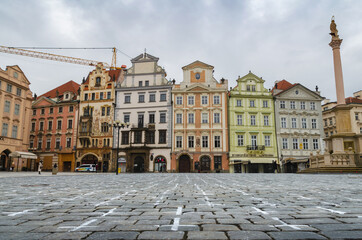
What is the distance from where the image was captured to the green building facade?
4159cm

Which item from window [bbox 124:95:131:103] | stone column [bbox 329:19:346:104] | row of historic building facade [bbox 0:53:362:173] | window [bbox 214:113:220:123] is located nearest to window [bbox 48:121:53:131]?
row of historic building facade [bbox 0:53:362:173]

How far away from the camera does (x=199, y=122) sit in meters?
43.2

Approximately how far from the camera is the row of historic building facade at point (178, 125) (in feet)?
137

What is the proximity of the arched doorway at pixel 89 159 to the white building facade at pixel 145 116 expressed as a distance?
13.3 ft

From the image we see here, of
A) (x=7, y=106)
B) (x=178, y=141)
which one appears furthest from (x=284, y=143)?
(x=7, y=106)

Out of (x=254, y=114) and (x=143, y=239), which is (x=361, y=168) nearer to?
(x=254, y=114)

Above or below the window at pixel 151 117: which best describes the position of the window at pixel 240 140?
below

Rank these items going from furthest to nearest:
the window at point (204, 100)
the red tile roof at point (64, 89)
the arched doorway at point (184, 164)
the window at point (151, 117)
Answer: the red tile roof at point (64, 89), the window at point (151, 117), the window at point (204, 100), the arched doorway at point (184, 164)

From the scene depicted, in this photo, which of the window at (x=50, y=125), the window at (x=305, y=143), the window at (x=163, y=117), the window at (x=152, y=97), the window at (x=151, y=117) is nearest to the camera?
the window at (x=305, y=143)

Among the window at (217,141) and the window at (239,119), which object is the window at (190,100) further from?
the window at (239,119)

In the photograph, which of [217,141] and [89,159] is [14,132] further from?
[217,141]

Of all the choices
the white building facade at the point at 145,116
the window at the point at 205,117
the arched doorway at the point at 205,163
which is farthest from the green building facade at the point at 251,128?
the white building facade at the point at 145,116

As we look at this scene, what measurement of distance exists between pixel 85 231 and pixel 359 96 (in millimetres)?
69460

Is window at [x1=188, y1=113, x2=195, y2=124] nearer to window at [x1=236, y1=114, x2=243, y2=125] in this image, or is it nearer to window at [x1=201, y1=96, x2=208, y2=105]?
window at [x1=201, y1=96, x2=208, y2=105]
